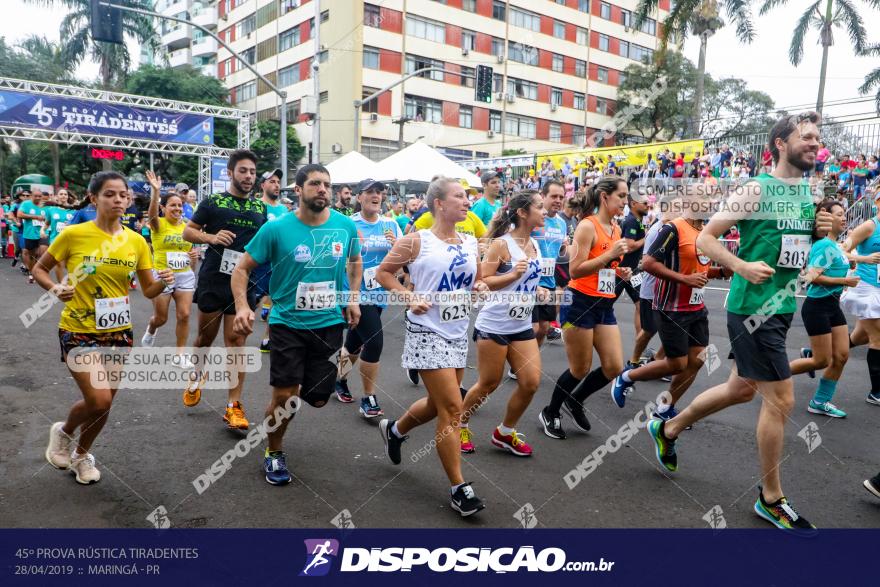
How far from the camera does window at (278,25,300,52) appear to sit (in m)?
43.6

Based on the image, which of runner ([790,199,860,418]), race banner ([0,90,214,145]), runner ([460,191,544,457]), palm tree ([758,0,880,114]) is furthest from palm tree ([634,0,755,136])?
runner ([460,191,544,457])

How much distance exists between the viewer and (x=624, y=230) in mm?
6824

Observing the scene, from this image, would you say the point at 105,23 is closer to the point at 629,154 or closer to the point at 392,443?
the point at 392,443

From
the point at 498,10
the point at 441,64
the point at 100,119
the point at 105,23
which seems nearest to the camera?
the point at 105,23

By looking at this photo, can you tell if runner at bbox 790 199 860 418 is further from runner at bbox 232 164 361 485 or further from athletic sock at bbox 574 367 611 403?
runner at bbox 232 164 361 485

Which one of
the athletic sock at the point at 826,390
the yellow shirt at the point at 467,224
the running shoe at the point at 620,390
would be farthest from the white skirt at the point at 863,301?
the yellow shirt at the point at 467,224

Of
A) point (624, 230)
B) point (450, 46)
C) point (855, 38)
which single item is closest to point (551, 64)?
point (450, 46)

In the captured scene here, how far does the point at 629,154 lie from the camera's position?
2230cm

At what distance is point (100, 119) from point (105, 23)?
8.37m

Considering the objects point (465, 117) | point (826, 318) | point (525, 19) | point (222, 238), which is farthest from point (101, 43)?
point (826, 318)

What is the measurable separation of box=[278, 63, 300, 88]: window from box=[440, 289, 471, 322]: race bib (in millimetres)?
43546

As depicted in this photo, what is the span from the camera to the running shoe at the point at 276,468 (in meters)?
3.91

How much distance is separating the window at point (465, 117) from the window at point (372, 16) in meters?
8.27

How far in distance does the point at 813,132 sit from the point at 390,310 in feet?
29.1
